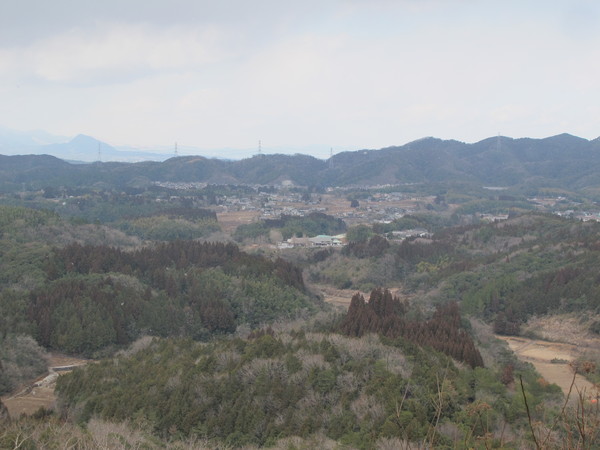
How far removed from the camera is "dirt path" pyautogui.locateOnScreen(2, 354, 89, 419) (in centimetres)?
2652

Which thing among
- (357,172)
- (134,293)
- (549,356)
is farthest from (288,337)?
(357,172)

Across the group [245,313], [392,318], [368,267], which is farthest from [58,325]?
[368,267]

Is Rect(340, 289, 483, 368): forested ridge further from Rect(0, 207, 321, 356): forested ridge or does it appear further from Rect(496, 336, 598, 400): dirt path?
Rect(0, 207, 321, 356): forested ridge

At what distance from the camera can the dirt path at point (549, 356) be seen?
95.8ft

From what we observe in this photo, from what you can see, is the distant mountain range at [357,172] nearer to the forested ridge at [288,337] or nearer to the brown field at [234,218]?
the brown field at [234,218]

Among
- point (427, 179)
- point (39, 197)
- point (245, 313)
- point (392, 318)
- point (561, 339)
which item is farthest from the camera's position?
point (427, 179)

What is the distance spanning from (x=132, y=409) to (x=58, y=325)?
1456 cm

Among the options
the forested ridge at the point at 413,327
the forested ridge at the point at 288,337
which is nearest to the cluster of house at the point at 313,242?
the forested ridge at the point at 288,337

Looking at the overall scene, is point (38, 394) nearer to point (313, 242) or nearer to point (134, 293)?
point (134, 293)

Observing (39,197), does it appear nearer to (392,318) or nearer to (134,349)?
(134,349)

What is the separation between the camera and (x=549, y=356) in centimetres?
3444

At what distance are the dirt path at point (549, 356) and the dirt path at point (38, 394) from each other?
24.3m

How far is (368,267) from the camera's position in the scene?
206 feet

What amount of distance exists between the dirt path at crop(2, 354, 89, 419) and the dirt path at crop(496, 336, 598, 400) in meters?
24.3
